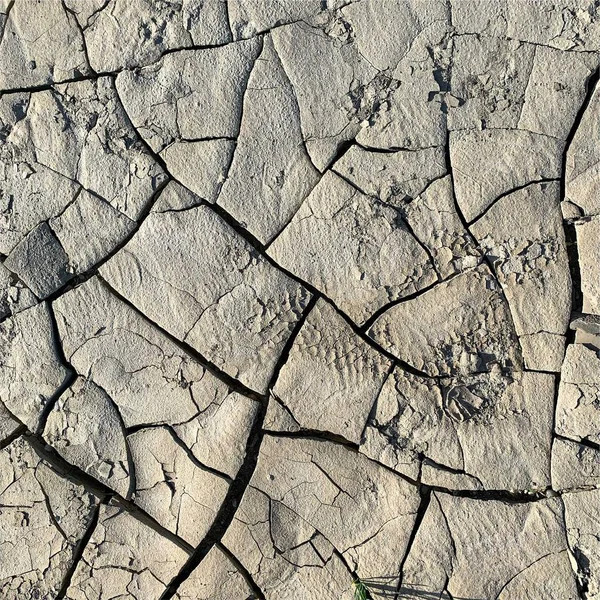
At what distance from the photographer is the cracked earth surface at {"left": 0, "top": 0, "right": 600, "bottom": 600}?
8.21ft

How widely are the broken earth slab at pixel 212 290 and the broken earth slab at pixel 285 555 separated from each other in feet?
1.68

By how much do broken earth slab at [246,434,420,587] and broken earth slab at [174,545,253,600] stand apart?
65 millimetres

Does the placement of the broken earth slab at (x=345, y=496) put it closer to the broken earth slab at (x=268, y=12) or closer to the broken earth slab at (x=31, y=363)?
the broken earth slab at (x=31, y=363)

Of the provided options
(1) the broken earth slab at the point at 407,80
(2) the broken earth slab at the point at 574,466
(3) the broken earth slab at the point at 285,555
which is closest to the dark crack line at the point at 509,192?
(1) the broken earth slab at the point at 407,80

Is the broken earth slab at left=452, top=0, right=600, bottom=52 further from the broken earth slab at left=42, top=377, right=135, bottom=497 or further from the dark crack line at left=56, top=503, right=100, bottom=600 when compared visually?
the dark crack line at left=56, top=503, right=100, bottom=600

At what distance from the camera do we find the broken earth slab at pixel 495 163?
252 cm

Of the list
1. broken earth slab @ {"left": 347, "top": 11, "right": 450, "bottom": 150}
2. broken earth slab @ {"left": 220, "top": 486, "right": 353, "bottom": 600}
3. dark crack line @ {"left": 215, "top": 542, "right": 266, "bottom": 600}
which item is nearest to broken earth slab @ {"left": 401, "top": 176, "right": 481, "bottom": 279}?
broken earth slab @ {"left": 347, "top": 11, "right": 450, "bottom": 150}

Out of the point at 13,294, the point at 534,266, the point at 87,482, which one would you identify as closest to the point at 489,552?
the point at 534,266

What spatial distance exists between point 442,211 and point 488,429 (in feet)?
2.92

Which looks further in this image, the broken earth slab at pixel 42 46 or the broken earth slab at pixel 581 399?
the broken earth slab at pixel 42 46

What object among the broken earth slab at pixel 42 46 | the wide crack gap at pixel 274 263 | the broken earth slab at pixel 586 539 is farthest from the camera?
the broken earth slab at pixel 42 46

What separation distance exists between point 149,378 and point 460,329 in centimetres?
128

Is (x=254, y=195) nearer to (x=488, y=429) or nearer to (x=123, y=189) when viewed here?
(x=123, y=189)

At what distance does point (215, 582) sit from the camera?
8.33ft
